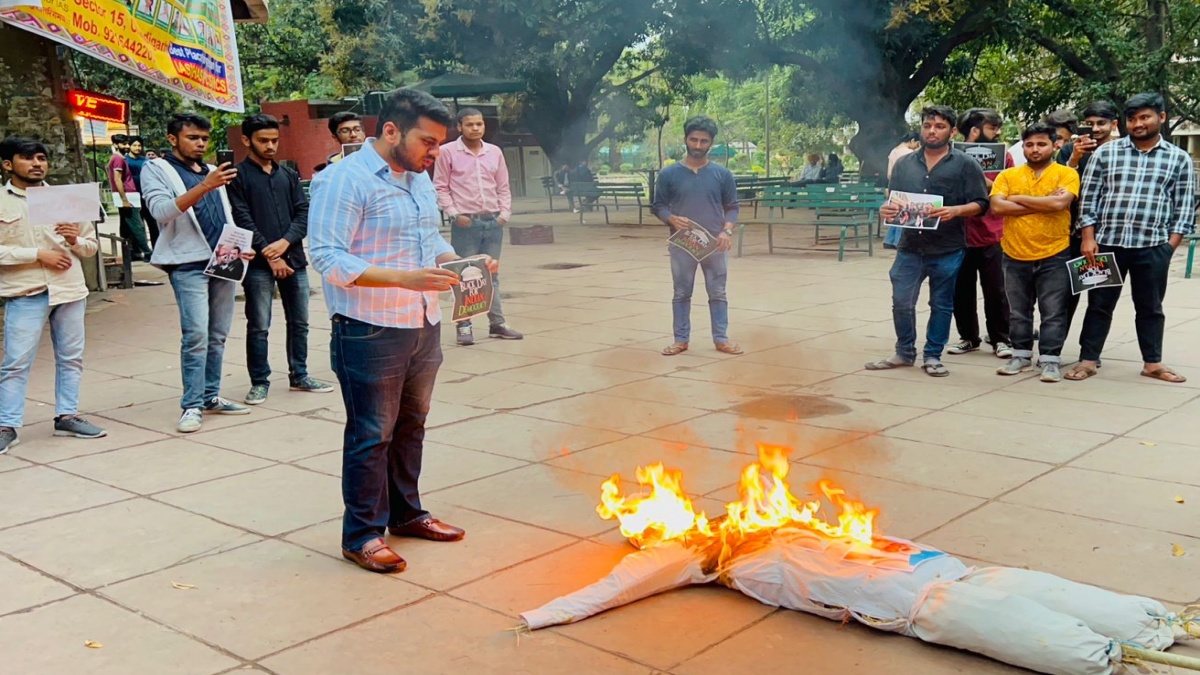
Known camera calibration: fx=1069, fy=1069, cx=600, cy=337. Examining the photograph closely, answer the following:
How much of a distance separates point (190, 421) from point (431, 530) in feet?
8.07

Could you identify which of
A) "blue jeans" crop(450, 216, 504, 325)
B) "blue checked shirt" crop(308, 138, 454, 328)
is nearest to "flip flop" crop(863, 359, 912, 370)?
Result: "blue jeans" crop(450, 216, 504, 325)

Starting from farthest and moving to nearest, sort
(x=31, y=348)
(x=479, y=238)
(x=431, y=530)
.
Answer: (x=479, y=238) < (x=31, y=348) < (x=431, y=530)

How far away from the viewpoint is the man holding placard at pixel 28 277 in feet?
18.3

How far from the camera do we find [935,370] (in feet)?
22.6

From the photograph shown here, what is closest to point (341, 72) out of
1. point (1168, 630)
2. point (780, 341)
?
point (780, 341)

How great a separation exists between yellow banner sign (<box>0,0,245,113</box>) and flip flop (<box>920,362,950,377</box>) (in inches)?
234

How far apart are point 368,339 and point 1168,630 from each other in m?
2.71

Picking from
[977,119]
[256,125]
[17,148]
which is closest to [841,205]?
[977,119]

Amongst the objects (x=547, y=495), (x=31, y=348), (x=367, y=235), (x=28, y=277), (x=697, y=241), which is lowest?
(x=547, y=495)

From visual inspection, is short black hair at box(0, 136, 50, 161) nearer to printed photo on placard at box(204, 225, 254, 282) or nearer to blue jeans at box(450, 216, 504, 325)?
printed photo on placard at box(204, 225, 254, 282)

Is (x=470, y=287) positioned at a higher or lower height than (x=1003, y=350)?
higher

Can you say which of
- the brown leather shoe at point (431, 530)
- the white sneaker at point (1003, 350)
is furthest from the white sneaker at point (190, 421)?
the white sneaker at point (1003, 350)

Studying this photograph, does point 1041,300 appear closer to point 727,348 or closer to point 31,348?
point 727,348

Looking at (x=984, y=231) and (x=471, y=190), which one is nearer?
(x=984, y=231)
